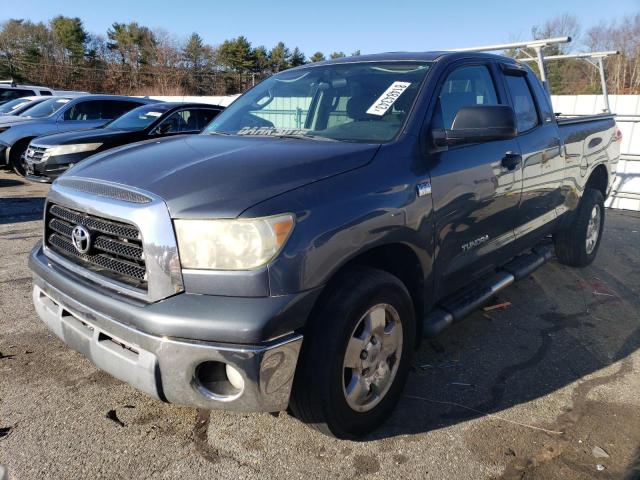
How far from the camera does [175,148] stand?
2.75 meters

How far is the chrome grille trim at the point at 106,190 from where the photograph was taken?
7.06 feet

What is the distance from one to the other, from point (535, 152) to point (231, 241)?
2712 millimetres

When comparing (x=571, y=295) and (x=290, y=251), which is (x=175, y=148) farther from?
(x=571, y=295)

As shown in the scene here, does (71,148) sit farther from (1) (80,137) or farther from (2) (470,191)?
(2) (470,191)

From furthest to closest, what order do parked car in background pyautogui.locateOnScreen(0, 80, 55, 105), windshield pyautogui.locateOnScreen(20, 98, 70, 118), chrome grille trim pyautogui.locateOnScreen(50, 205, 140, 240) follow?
parked car in background pyautogui.locateOnScreen(0, 80, 55, 105), windshield pyautogui.locateOnScreen(20, 98, 70, 118), chrome grille trim pyautogui.locateOnScreen(50, 205, 140, 240)

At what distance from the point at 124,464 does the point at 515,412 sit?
2.01 meters

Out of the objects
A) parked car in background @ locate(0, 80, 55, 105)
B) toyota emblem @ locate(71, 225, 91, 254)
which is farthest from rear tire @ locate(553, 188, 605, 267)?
parked car in background @ locate(0, 80, 55, 105)

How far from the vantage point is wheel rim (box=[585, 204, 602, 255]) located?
515cm

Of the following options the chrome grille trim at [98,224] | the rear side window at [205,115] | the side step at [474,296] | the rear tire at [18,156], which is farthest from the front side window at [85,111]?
the side step at [474,296]

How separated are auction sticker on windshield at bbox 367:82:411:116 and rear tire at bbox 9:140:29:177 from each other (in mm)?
9457

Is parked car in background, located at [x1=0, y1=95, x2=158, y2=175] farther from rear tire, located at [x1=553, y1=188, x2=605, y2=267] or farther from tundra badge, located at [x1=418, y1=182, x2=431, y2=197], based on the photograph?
tundra badge, located at [x1=418, y1=182, x2=431, y2=197]

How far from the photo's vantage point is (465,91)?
336 cm

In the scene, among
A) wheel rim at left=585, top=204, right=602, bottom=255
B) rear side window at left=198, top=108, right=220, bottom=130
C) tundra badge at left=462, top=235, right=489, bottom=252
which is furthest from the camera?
rear side window at left=198, top=108, right=220, bottom=130

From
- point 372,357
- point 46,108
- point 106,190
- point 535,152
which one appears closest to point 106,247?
point 106,190
